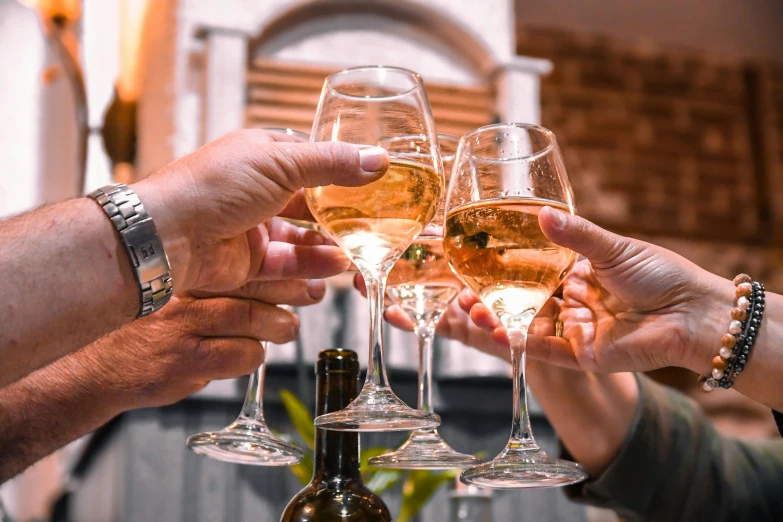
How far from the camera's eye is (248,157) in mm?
933

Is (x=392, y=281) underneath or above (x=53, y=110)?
underneath

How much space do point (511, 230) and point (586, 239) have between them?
3.4 inches

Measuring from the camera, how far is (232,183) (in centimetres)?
93

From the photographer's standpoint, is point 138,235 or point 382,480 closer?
point 138,235

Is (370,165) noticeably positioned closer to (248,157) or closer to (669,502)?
(248,157)

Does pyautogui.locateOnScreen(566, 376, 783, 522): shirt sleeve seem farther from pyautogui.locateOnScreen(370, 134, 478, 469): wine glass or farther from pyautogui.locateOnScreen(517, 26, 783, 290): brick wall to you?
pyautogui.locateOnScreen(517, 26, 783, 290): brick wall

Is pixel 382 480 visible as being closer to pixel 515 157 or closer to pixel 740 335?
pixel 740 335

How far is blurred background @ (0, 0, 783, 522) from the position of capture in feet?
8.19

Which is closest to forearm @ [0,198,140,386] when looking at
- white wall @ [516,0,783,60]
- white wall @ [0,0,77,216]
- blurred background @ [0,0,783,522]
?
blurred background @ [0,0,783,522]

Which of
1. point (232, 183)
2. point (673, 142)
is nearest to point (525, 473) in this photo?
point (232, 183)

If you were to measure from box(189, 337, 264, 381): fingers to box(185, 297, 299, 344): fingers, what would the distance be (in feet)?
0.04

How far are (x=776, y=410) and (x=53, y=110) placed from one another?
4.34m

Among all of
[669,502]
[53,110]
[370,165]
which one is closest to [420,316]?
[370,165]

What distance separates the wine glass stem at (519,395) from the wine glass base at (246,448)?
0.26 meters
